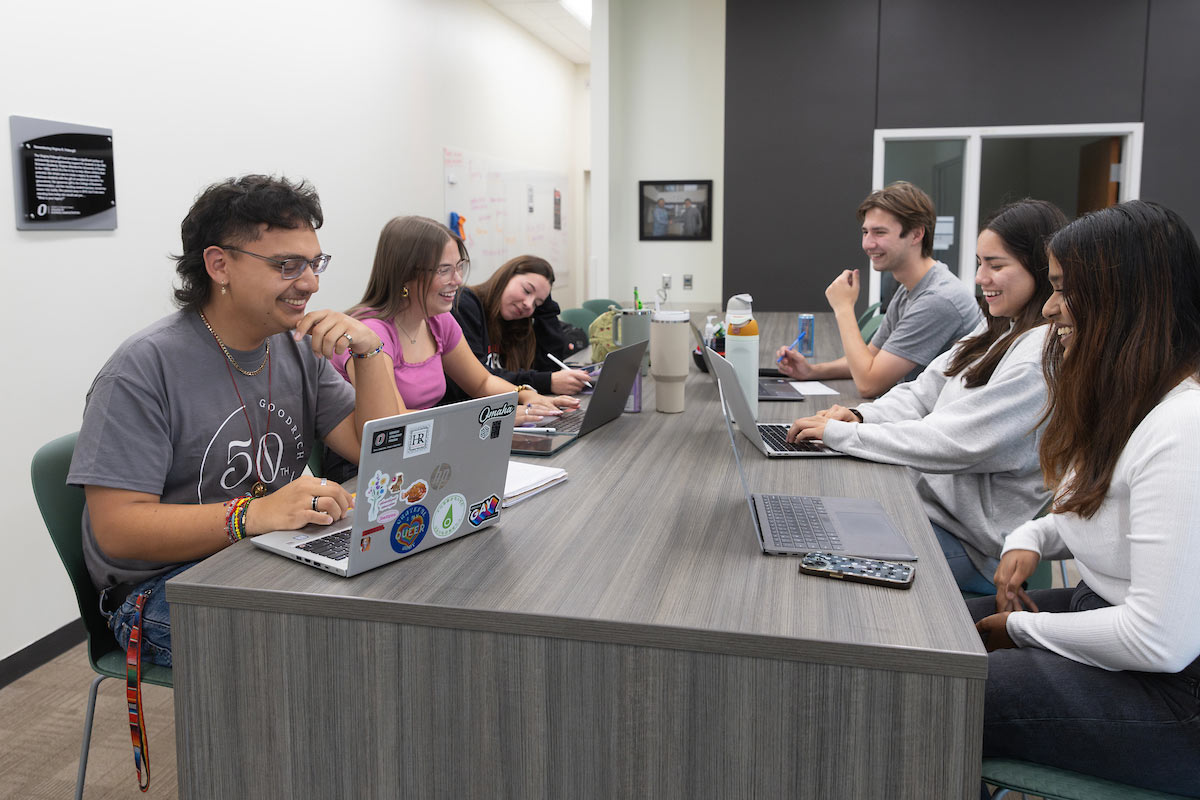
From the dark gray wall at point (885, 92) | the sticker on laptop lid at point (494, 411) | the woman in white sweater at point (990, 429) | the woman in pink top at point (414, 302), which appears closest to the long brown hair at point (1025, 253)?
the woman in white sweater at point (990, 429)

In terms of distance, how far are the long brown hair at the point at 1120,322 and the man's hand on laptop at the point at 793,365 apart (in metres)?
1.58

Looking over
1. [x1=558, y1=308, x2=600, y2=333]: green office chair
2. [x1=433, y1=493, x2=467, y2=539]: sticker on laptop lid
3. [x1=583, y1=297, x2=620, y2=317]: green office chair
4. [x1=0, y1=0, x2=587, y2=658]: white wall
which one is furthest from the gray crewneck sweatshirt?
[x1=583, y1=297, x2=620, y2=317]: green office chair

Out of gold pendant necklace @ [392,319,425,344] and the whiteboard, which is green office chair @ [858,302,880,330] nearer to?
the whiteboard

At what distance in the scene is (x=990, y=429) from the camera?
1.84 meters

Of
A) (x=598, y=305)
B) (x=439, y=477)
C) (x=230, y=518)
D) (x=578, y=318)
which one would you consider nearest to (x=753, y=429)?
(x=439, y=477)

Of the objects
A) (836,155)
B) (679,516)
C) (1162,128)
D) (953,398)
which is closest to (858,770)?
(679,516)

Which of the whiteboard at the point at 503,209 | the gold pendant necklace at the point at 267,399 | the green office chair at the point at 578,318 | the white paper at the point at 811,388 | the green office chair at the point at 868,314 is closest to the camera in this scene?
the gold pendant necklace at the point at 267,399

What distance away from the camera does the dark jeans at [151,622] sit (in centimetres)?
159

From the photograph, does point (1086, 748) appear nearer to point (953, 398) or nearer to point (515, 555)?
point (515, 555)

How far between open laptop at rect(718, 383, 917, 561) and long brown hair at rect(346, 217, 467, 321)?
1.21 metres

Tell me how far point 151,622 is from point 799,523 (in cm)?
113

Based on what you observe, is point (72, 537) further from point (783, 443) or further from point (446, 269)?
point (783, 443)

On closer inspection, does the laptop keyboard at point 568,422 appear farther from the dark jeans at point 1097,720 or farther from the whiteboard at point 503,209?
the whiteboard at point 503,209

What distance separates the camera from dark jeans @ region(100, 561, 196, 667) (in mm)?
1593
